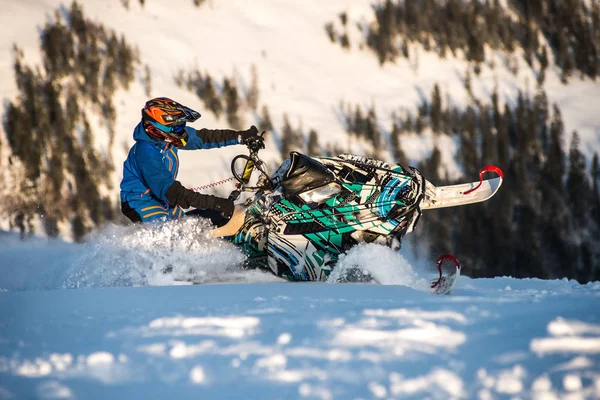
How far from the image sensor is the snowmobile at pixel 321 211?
4668 mm

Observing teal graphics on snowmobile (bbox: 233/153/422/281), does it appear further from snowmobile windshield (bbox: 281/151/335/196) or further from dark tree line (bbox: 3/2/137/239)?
dark tree line (bbox: 3/2/137/239)

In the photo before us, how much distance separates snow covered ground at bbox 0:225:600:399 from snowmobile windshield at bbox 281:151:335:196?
989 millimetres

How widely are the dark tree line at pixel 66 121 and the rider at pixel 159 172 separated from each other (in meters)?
7.51

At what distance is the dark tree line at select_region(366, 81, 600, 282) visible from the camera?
45.0 ft

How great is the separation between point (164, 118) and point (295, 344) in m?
2.59

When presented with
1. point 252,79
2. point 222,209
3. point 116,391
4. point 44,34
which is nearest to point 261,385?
point 116,391

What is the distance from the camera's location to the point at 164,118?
4695mm

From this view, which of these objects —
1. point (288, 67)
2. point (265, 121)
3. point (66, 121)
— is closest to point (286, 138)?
point (265, 121)

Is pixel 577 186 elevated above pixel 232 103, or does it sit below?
below

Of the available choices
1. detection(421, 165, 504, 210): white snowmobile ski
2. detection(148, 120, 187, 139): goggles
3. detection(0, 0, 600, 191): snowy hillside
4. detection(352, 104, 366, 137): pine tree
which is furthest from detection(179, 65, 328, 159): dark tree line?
detection(148, 120, 187, 139): goggles

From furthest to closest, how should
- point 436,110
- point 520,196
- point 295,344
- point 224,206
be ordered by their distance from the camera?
point 436,110, point 520,196, point 224,206, point 295,344

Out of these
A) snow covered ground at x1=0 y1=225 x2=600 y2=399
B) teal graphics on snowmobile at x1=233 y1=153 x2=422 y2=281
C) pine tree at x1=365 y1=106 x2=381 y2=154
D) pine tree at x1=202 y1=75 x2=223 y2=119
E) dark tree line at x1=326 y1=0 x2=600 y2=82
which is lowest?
snow covered ground at x1=0 y1=225 x2=600 y2=399

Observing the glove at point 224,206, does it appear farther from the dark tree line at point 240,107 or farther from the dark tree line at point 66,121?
the dark tree line at point 240,107

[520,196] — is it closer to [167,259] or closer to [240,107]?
[240,107]
